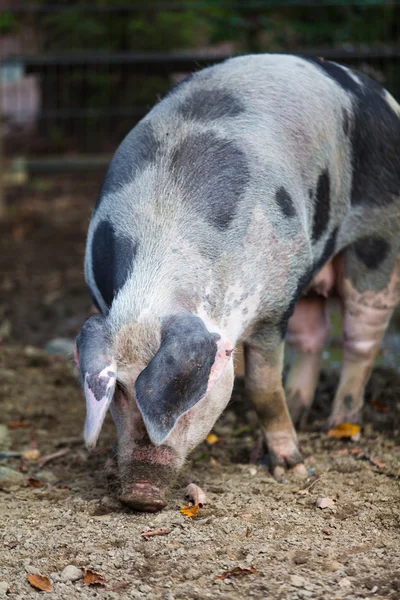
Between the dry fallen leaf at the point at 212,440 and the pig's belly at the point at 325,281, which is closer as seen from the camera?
the dry fallen leaf at the point at 212,440

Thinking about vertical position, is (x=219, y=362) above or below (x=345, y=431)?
above

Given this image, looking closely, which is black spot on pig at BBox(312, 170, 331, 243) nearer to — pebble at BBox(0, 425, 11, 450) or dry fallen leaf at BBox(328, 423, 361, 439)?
dry fallen leaf at BBox(328, 423, 361, 439)

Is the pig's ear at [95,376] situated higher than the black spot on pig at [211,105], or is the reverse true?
the black spot on pig at [211,105]

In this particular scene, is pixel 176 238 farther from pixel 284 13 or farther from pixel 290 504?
pixel 284 13

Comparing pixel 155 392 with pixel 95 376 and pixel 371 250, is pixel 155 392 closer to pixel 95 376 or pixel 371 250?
pixel 95 376

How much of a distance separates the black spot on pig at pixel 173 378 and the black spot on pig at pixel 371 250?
1.57 meters

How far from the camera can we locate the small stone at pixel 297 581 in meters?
3.04

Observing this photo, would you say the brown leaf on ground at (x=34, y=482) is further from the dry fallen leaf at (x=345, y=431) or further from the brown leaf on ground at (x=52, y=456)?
the dry fallen leaf at (x=345, y=431)

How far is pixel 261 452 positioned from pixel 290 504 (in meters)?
0.72

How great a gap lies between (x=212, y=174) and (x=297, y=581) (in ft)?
5.22

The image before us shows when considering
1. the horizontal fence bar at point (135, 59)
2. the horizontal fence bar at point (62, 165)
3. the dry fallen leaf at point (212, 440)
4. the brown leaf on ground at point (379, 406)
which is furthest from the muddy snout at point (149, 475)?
the horizontal fence bar at point (62, 165)

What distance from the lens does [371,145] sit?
448 centimetres

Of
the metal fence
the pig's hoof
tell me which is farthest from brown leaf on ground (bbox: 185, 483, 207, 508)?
the metal fence

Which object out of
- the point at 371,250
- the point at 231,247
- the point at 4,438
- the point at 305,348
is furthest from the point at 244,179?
the point at 4,438
